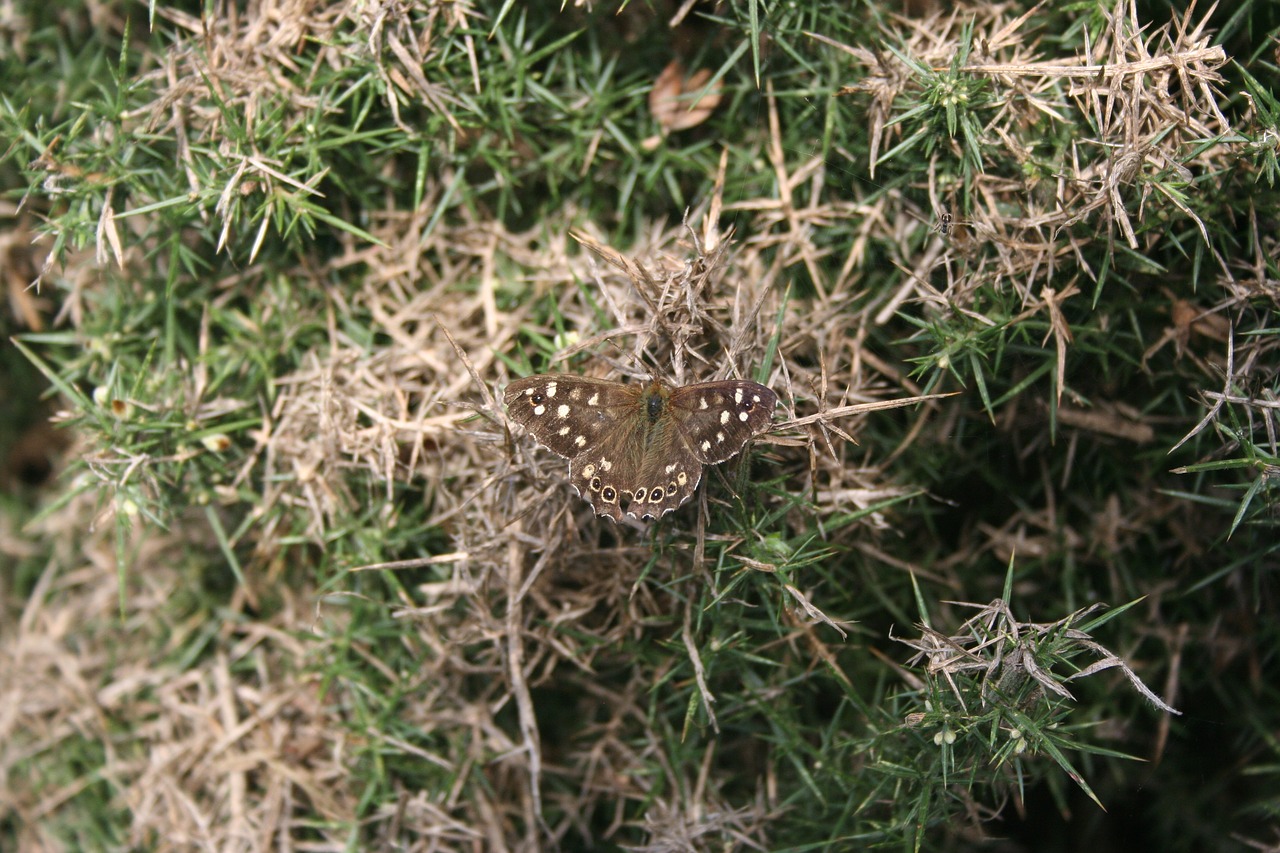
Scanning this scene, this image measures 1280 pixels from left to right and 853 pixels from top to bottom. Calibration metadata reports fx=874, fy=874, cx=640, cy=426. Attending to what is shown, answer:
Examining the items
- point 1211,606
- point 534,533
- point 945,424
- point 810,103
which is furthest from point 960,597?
point 810,103

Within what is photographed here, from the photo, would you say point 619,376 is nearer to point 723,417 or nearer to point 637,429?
point 637,429

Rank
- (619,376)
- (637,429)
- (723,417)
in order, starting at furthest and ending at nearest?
(619,376) < (637,429) < (723,417)

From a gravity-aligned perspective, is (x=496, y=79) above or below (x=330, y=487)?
above

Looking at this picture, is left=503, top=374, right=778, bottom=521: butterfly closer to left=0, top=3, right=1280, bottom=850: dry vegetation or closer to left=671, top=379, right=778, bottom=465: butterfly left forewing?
left=671, top=379, right=778, bottom=465: butterfly left forewing

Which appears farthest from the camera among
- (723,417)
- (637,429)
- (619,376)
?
(619,376)

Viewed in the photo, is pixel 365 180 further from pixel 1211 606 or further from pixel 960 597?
pixel 1211 606

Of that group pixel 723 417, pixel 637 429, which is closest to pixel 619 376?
pixel 637 429
